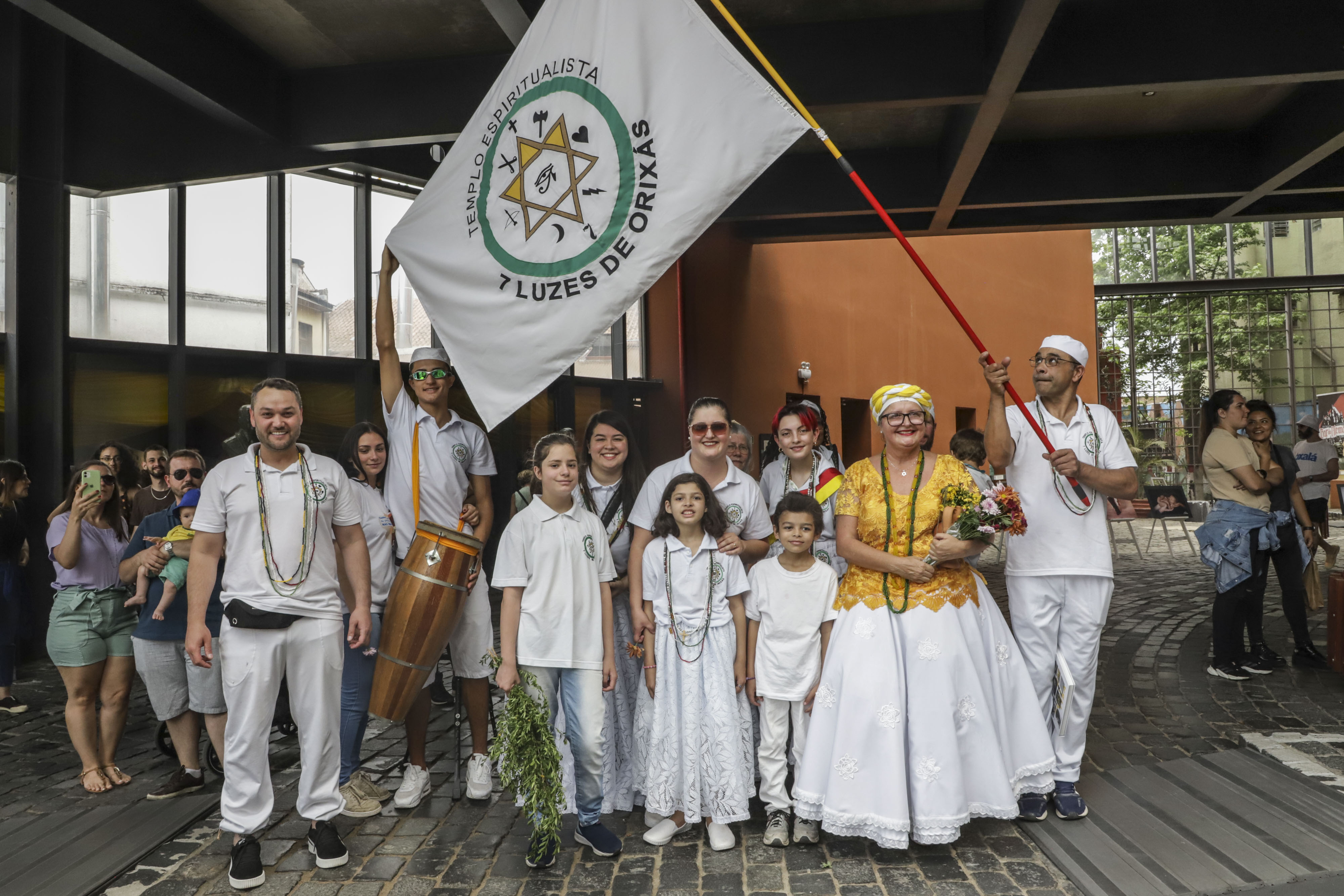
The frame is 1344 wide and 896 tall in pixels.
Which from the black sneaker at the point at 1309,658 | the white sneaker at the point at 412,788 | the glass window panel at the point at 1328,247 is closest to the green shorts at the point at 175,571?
the white sneaker at the point at 412,788

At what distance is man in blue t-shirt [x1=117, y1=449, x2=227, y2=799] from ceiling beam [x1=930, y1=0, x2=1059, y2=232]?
5448 mm

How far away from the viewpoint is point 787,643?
4117 millimetres

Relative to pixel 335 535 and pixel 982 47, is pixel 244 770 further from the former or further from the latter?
pixel 982 47

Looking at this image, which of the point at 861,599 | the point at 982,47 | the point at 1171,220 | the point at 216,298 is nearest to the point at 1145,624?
the point at 1171,220

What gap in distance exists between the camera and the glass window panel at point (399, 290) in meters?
10.8

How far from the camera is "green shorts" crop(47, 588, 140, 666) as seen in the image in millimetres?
4828

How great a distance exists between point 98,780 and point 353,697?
5.22 ft

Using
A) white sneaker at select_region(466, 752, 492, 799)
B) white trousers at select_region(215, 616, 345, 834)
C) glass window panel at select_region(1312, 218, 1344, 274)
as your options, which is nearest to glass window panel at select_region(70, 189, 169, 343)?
white trousers at select_region(215, 616, 345, 834)

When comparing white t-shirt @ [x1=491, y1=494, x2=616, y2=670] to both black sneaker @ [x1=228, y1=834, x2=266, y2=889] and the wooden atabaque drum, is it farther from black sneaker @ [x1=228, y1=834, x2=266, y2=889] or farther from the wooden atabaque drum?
black sneaker @ [x1=228, y1=834, x2=266, y2=889]

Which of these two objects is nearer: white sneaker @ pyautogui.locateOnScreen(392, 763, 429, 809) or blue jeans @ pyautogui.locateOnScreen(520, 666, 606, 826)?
blue jeans @ pyautogui.locateOnScreen(520, 666, 606, 826)

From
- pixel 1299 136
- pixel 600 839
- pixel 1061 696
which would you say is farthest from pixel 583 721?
pixel 1299 136

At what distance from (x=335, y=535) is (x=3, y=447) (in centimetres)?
544

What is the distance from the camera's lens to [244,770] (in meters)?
3.76

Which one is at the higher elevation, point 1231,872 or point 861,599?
point 861,599
